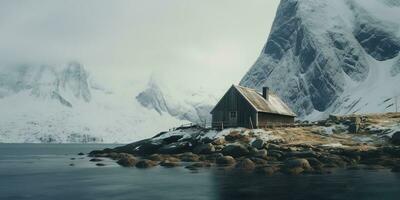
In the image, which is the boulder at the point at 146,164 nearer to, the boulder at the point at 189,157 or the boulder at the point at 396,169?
the boulder at the point at 189,157

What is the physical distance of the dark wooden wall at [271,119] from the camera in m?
83.2

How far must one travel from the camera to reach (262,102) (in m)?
88.7

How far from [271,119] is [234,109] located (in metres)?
8.07

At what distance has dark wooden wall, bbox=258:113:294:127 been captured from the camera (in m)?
83.2

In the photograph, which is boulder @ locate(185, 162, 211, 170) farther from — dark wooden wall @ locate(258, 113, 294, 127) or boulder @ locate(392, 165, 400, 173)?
boulder @ locate(392, 165, 400, 173)

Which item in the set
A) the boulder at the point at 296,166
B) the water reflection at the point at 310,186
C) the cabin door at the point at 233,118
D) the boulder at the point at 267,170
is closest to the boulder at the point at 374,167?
the water reflection at the point at 310,186

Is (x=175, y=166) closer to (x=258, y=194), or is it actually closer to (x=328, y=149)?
(x=328, y=149)

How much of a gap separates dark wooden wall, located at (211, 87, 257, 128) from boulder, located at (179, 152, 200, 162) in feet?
46.8

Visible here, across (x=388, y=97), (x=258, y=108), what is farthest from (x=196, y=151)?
(x=388, y=97)

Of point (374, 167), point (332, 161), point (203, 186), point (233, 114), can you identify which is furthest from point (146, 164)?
point (374, 167)

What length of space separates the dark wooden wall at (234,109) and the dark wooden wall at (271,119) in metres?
1.99

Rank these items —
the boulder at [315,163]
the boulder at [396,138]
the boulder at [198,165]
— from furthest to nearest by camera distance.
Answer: the boulder at [396,138] < the boulder at [198,165] < the boulder at [315,163]

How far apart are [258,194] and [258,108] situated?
1760 inches

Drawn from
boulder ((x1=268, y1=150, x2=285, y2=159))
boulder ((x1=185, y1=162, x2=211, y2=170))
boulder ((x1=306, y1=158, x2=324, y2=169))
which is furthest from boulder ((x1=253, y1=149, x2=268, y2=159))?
boulder ((x1=306, y1=158, x2=324, y2=169))
